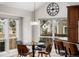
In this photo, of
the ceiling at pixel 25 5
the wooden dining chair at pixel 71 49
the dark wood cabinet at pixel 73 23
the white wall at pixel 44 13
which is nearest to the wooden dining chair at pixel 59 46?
the wooden dining chair at pixel 71 49

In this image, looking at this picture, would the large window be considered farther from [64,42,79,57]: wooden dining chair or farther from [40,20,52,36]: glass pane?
[64,42,79,57]: wooden dining chair

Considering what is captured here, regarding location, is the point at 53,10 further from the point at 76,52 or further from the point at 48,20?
the point at 76,52

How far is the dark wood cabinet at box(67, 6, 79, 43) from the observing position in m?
3.30

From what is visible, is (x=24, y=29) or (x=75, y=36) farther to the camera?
(x=24, y=29)

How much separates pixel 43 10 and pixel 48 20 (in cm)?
24

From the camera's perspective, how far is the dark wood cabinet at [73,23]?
10.8 ft

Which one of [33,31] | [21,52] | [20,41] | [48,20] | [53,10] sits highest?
[53,10]

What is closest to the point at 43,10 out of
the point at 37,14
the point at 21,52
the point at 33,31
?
the point at 37,14

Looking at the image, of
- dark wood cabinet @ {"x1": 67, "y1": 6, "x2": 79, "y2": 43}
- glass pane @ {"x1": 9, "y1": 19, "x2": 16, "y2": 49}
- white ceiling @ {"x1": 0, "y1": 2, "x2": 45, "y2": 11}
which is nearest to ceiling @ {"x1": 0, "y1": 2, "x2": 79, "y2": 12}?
white ceiling @ {"x1": 0, "y1": 2, "x2": 45, "y2": 11}

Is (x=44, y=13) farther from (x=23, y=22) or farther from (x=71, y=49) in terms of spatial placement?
(x=71, y=49)

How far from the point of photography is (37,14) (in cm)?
342

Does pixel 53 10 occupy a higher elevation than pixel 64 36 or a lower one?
Result: higher

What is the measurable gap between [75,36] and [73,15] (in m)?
0.44

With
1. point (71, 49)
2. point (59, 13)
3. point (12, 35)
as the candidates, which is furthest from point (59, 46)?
point (12, 35)
